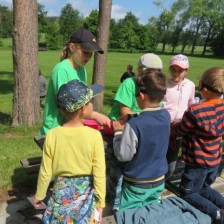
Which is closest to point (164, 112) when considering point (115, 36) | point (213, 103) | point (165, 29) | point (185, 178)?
point (213, 103)

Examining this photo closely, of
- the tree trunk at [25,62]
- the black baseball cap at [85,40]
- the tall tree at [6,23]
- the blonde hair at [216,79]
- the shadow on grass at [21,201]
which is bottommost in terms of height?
the tall tree at [6,23]

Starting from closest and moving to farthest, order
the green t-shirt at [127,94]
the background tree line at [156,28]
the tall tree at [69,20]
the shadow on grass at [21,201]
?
1. the green t-shirt at [127,94]
2. the shadow on grass at [21,201]
3. the background tree line at [156,28]
4. the tall tree at [69,20]

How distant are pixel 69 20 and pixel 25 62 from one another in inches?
3803

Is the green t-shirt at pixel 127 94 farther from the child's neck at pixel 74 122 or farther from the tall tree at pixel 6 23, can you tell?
the tall tree at pixel 6 23

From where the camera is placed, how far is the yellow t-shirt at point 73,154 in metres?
2.60

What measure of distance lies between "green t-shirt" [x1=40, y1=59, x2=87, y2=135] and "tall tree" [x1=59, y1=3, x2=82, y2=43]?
9067 centimetres

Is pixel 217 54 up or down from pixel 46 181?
down

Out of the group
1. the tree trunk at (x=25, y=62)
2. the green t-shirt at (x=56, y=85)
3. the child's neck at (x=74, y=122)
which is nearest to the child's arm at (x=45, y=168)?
the child's neck at (x=74, y=122)

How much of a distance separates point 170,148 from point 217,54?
230 ft

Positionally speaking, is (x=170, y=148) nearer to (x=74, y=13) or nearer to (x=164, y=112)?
(x=164, y=112)

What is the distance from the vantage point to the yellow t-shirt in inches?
102

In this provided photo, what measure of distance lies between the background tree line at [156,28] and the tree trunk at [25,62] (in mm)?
70981

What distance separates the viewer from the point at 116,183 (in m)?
3.78

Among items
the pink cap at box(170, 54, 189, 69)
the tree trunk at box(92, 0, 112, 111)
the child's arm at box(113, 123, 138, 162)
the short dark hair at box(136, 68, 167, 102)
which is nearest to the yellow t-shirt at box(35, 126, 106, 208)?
the child's arm at box(113, 123, 138, 162)
